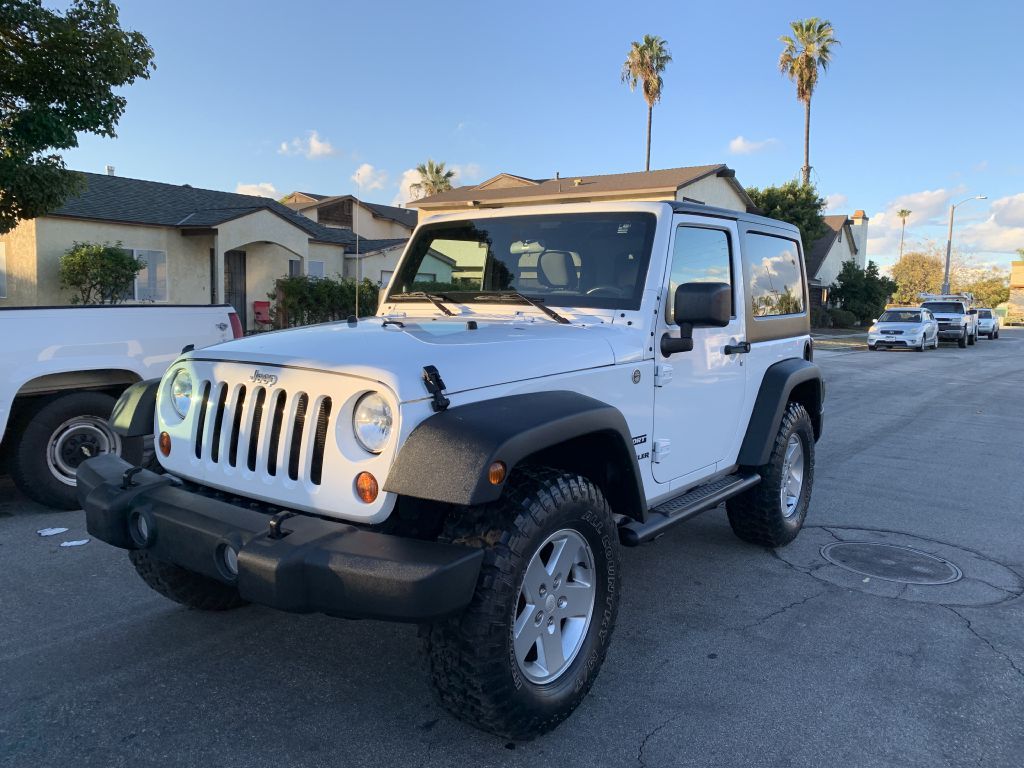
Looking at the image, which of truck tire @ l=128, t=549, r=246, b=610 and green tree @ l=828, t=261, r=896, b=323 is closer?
truck tire @ l=128, t=549, r=246, b=610

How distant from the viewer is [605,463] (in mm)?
3371

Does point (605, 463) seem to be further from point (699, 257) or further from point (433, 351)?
point (699, 257)

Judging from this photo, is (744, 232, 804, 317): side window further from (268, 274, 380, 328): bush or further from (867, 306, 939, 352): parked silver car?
(867, 306, 939, 352): parked silver car

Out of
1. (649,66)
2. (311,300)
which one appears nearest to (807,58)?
(649,66)

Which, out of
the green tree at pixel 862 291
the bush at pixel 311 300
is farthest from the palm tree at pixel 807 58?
the bush at pixel 311 300

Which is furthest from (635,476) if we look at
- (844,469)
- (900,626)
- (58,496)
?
(844,469)

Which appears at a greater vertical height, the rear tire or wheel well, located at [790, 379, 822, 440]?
wheel well, located at [790, 379, 822, 440]

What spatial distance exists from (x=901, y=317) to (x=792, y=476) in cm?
2520

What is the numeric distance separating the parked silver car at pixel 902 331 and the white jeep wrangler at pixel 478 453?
24.9 m

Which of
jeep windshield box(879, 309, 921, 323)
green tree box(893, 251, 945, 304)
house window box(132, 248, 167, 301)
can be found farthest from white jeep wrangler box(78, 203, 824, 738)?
green tree box(893, 251, 945, 304)

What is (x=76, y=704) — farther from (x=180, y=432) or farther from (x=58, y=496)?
(x=58, y=496)

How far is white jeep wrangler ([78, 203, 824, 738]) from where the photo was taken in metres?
2.49

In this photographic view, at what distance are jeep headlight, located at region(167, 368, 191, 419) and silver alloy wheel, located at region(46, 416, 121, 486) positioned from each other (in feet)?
8.30

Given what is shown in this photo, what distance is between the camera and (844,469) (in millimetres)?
7711
